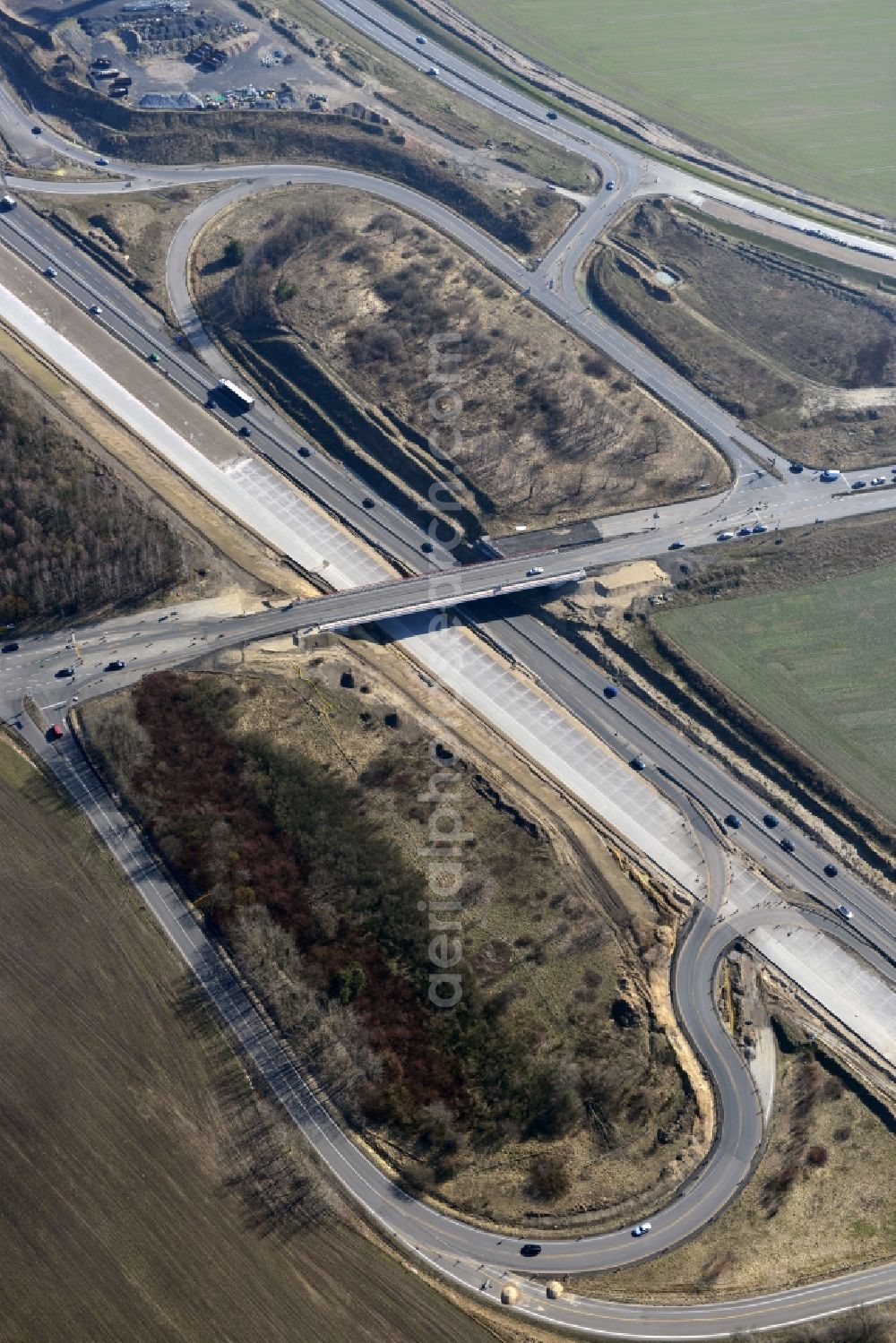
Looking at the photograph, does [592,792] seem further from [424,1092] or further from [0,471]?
[0,471]

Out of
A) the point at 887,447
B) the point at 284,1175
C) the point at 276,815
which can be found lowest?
the point at 284,1175

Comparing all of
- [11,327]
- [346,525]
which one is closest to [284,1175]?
[346,525]

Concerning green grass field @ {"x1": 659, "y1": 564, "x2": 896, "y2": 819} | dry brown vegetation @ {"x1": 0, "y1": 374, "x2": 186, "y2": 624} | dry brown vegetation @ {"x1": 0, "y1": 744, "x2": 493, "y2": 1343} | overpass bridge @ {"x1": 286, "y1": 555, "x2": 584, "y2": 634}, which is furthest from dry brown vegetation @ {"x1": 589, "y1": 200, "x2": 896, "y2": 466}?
dry brown vegetation @ {"x1": 0, "y1": 744, "x2": 493, "y2": 1343}

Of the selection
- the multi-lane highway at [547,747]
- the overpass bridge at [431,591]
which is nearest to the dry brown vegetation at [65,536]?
the multi-lane highway at [547,747]

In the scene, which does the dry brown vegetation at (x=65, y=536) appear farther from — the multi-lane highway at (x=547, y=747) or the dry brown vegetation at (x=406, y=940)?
the dry brown vegetation at (x=406, y=940)

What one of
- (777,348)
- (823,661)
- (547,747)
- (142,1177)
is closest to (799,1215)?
(547,747)

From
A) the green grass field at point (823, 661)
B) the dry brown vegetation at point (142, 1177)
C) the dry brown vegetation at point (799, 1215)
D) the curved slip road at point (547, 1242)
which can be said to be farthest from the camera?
the green grass field at point (823, 661)
